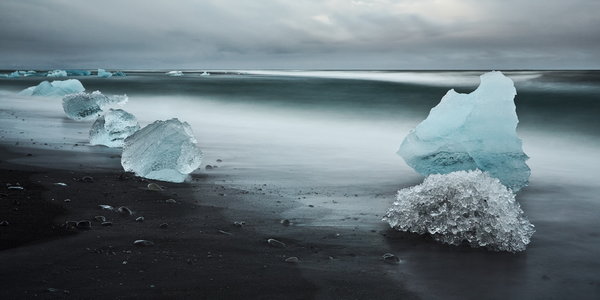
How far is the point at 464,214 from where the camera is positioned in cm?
457

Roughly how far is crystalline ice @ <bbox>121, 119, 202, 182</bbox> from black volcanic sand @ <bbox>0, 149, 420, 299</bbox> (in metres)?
1.20

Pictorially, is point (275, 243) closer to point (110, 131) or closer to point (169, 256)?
point (169, 256)

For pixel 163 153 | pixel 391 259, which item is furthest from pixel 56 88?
pixel 391 259

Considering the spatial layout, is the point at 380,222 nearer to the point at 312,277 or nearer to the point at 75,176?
the point at 312,277

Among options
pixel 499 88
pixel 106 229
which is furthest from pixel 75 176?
pixel 499 88

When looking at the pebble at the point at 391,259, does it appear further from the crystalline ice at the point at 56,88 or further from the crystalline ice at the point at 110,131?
the crystalline ice at the point at 56,88

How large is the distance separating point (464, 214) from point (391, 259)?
103cm

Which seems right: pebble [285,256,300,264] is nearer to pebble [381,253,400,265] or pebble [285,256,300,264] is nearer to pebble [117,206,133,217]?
pebble [381,253,400,265]

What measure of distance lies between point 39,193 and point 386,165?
18.4 ft

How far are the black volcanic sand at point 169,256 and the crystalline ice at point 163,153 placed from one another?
1195mm

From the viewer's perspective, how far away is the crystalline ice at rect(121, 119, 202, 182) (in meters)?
6.77

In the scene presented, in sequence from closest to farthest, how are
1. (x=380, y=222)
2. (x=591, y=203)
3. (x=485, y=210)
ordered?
(x=485, y=210), (x=380, y=222), (x=591, y=203)

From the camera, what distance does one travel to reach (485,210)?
14.9ft

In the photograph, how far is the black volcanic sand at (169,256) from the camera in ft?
10.5
